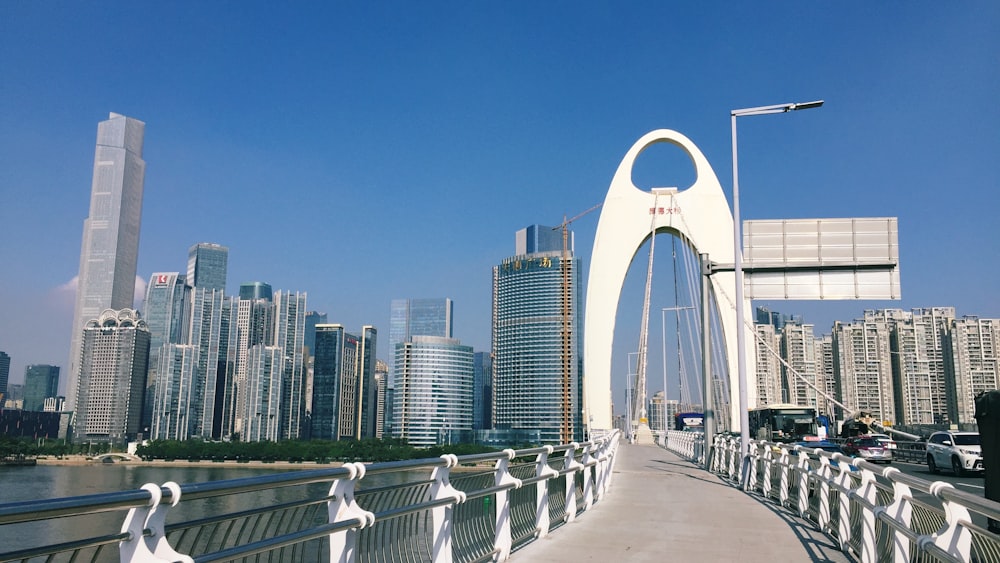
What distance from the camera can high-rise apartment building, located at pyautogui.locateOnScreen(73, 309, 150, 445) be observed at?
17900 centimetres

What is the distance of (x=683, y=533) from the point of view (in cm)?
1044

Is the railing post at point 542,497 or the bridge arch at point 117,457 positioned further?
the bridge arch at point 117,457

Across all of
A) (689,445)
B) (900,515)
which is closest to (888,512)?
(900,515)

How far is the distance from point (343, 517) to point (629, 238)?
1887 inches

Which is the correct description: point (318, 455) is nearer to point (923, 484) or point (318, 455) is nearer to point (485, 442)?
point (485, 442)

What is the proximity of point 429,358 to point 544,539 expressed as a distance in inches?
7209

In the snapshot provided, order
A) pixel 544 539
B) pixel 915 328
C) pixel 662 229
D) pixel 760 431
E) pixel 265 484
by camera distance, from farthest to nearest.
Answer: pixel 915 328
pixel 662 229
pixel 760 431
pixel 544 539
pixel 265 484

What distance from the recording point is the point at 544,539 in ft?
31.8

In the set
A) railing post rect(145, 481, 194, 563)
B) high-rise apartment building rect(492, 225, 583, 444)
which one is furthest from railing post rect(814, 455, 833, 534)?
high-rise apartment building rect(492, 225, 583, 444)

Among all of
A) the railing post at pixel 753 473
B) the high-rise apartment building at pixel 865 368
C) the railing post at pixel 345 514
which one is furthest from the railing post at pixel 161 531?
the high-rise apartment building at pixel 865 368

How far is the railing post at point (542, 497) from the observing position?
33.0ft

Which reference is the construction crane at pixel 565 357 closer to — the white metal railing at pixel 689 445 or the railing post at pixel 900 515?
→ the white metal railing at pixel 689 445

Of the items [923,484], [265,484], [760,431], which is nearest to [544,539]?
[923,484]

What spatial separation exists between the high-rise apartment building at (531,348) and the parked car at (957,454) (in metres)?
124
